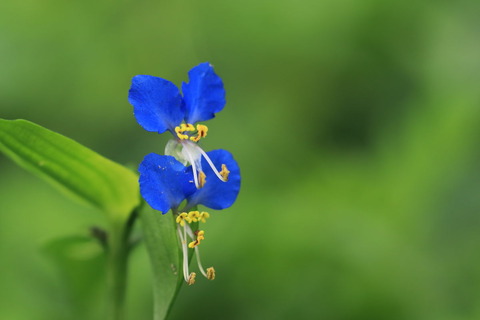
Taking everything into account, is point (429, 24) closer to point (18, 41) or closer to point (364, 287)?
point (364, 287)

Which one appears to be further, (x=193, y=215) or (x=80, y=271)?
(x=80, y=271)

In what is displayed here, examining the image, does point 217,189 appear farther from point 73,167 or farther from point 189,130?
point 73,167

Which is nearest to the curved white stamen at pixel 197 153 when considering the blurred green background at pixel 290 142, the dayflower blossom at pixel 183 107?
the dayflower blossom at pixel 183 107

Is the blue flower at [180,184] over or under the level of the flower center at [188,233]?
over

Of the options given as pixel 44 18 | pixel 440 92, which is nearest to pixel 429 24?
pixel 440 92

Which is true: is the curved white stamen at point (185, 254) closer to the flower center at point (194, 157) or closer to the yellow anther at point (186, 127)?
the flower center at point (194, 157)

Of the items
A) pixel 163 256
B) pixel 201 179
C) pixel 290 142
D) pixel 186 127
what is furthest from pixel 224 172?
pixel 290 142
